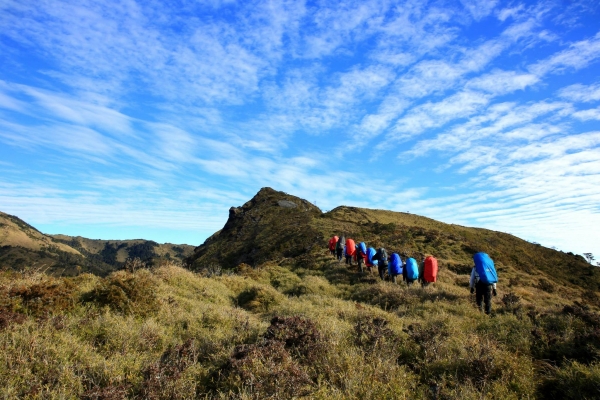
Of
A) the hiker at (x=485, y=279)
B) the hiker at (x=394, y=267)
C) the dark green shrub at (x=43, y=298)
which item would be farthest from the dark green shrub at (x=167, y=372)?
the hiker at (x=394, y=267)

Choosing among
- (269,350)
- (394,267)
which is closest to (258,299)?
(394,267)

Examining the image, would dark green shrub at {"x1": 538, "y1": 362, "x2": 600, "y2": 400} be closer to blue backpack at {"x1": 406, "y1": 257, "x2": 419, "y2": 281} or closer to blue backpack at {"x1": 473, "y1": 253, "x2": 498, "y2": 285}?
blue backpack at {"x1": 473, "y1": 253, "x2": 498, "y2": 285}

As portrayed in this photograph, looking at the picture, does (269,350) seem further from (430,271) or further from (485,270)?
(430,271)

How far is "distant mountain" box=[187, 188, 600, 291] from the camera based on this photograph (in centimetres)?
2923

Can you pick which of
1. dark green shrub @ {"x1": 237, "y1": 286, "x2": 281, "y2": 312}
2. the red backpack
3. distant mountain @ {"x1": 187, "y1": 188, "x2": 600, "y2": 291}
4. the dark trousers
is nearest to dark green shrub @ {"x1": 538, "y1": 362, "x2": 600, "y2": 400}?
the dark trousers

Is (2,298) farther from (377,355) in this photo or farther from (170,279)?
(377,355)

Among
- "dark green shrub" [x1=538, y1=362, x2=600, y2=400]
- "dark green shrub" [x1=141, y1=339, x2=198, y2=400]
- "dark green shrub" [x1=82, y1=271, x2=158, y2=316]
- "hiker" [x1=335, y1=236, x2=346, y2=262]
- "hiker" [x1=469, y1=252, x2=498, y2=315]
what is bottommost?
"dark green shrub" [x1=141, y1=339, x2=198, y2=400]

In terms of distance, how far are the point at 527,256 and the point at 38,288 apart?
48666mm

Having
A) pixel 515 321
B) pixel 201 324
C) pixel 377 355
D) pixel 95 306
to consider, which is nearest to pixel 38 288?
pixel 95 306

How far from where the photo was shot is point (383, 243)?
30406 millimetres

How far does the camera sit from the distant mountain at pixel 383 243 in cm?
2923

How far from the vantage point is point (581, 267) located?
39719 millimetres

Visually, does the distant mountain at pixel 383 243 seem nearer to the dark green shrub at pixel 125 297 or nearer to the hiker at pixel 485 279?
the hiker at pixel 485 279

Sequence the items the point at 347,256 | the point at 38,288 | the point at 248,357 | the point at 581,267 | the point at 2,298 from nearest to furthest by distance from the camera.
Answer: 1. the point at 248,357
2. the point at 2,298
3. the point at 38,288
4. the point at 347,256
5. the point at 581,267
